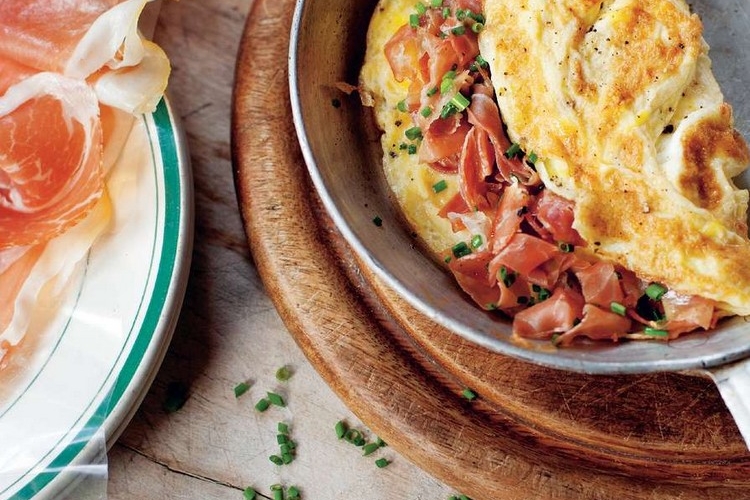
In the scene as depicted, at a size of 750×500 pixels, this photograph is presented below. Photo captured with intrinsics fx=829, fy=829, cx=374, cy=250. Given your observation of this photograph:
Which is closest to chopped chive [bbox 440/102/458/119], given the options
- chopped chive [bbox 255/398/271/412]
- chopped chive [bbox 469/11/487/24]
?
chopped chive [bbox 469/11/487/24]

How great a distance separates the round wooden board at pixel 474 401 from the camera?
105 inches

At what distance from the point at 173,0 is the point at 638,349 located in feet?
7.61

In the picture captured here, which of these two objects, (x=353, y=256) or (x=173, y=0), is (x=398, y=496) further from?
(x=173, y=0)

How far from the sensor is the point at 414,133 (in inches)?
107

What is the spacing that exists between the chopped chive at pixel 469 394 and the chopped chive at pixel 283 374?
0.67 m

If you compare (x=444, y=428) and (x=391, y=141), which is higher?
(x=391, y=141)

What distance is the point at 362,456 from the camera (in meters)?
2.99

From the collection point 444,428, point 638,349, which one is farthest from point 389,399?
point 638,349

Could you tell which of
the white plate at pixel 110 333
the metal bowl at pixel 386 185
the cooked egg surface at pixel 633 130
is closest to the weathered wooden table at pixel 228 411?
the white plate at pixel 110 333

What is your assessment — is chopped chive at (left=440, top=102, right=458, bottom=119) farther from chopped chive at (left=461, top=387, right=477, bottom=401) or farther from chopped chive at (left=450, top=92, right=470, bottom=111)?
chopped chive at (left=461, top=387, right=477, bottom=401)

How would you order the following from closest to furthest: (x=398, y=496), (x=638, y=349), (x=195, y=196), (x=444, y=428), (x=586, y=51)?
(x=638, y=349) < (x=586, y=51) < (x=444, y=428) < (x=398, y=496) < (x=195, y=196)

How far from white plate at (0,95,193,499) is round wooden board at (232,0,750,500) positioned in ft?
1.01

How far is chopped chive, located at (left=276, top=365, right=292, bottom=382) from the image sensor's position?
304 centimetres

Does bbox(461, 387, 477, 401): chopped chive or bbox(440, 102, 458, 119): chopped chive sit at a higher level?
bbox(440, 102, 458, 119): chopped chive
